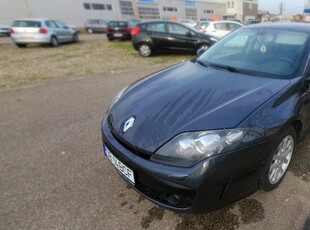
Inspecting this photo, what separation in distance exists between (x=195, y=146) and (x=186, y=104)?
451mm

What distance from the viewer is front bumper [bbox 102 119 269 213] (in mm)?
A: 1499

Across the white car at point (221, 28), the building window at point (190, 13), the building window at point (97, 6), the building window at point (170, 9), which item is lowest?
the building window at point (190, 13)

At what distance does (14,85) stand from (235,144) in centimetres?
585

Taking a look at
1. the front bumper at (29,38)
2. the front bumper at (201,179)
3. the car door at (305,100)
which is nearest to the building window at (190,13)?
the front bumper at (29,38)

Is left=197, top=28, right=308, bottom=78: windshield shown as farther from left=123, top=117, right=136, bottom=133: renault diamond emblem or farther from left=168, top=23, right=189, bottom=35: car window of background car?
left=168, top=23, right=189, bottom=35: car window of background car

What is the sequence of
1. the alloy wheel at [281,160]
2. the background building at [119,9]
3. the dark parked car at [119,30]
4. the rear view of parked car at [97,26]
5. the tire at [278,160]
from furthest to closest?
the background building at [119,9] < the rear view of parked car at [97,26] < the dark parked car at [119,30] < the alloy wheel at [281,160] < the tire at [278,160]

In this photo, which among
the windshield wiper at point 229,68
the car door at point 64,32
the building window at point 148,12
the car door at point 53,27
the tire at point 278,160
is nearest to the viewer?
the tire at point 278,160

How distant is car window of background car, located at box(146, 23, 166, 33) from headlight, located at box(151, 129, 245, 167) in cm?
837

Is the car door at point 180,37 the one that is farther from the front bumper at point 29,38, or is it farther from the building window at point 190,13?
the building window at point 190,13

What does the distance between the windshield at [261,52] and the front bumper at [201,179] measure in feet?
3.25

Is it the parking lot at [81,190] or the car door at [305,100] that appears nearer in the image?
the parking lot at [81,190]

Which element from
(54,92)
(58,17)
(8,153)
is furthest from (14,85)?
(58,17)

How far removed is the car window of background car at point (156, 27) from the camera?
9.23 meters

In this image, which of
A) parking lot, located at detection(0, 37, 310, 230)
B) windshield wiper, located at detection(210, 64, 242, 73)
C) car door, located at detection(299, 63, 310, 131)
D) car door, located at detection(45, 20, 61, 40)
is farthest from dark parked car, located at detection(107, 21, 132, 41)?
car door, located at detection(299, 63, 310, 131)
